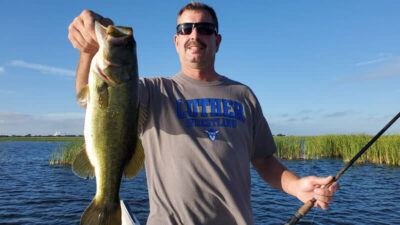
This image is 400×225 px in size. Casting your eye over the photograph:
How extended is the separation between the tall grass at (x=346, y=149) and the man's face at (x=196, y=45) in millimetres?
21444

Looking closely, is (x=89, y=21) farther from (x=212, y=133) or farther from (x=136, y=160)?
(x=212, y=133)

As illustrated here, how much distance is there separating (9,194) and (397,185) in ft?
64.7

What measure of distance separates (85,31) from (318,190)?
2359mm

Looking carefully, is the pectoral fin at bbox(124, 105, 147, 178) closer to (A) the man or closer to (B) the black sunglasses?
(A) the man

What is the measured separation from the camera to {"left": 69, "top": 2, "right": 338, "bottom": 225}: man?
247cm

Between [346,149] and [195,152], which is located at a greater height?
[195,152]

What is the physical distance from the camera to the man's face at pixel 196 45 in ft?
9.59

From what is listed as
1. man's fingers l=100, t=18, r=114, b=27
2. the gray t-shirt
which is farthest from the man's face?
man's fingers l=100, t=18, r=114, b=27

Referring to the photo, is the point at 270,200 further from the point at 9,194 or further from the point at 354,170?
the point at 9,194

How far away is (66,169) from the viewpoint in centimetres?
2127

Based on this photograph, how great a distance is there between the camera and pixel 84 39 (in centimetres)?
227

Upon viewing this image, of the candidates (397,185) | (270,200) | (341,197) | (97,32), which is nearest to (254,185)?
(270,200)

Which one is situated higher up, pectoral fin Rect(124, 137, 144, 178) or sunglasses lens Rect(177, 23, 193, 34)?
sunglasses lens Rect(177, 23, 193, 34)

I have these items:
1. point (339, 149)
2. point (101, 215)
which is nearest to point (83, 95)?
point (101, 215)
